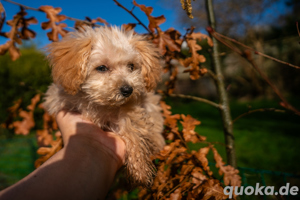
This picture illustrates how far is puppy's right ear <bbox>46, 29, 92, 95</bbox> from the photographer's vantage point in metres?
2.16

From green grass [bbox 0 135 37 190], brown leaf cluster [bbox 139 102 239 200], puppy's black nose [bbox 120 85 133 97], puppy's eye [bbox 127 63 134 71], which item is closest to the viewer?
brown leaf cluster [bbox 139 102 239 200]

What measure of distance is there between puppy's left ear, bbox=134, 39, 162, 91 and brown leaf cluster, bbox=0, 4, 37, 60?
1.28 m

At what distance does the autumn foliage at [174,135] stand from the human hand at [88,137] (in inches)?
13.8

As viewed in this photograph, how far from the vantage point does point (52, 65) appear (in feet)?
7.72

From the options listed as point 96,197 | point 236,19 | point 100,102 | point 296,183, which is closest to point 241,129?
point 296,183

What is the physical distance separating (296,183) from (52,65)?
3.66 meters

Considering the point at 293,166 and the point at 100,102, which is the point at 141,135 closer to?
the point at 100,102

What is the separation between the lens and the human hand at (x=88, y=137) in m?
1.72

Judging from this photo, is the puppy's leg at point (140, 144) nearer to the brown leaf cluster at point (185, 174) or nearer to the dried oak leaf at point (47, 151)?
the brown leaf cluster at point (185, 174)

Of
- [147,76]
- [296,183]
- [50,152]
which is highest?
[147,76]

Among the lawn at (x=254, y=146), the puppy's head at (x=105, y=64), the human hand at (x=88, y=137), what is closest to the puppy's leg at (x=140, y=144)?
the human hand at (x=88, y=137)

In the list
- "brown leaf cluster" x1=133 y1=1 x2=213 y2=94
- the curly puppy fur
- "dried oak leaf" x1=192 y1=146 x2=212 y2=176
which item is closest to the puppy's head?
the curly puppy fur

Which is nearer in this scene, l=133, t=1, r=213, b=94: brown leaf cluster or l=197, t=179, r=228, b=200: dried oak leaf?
l=197, t=179, r=228, b=200: dried oak leaf

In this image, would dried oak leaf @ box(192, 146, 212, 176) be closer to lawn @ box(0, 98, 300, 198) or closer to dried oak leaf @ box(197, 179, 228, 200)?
dried oak leaf @ box(197, 179, 228, 200)
